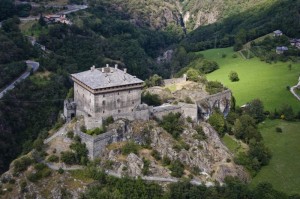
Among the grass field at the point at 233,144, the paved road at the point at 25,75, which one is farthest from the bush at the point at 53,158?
the paved road at the point at 25,75

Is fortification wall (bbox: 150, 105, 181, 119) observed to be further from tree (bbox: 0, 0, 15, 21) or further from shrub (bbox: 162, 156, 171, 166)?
tree (bbox: 0, 0, 15, 21)

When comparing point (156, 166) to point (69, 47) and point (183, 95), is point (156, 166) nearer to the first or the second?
point (183, 95)

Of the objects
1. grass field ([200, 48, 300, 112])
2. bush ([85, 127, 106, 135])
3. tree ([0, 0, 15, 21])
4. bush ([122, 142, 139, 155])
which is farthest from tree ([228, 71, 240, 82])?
tree ([0, 0, 15, 21])

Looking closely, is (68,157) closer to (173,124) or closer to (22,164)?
(22,164)

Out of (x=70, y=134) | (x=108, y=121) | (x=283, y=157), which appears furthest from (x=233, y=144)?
(x=70, y=134)

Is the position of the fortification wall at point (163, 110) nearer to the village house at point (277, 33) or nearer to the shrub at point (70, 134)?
the shrub at point (70, 134)

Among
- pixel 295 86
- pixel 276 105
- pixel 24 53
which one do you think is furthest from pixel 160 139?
pixel 24 53
